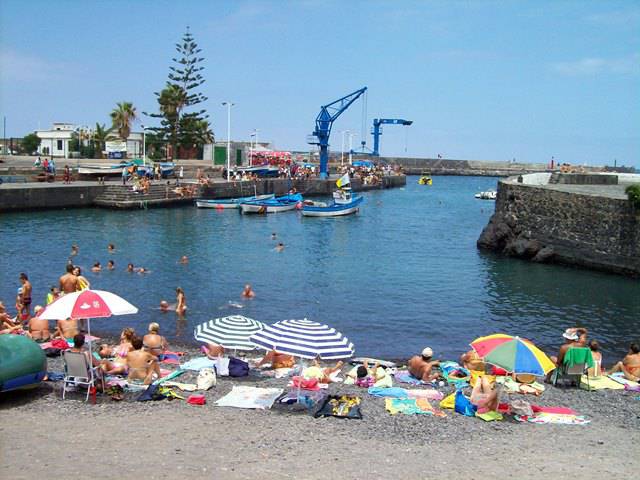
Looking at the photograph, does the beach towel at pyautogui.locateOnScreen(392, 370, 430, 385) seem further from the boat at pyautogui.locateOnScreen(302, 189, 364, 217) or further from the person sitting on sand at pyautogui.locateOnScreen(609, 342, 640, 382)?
the boat at pyautogui.locateOnScreen(302, 189, 364, 217)

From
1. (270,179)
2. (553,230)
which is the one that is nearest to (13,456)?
(553,230)

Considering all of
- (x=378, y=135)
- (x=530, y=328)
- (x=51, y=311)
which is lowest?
(x=530, y=328)

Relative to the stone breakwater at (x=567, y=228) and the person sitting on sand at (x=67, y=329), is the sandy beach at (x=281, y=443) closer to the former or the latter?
the person sitting on sand at (x=67, y=329)

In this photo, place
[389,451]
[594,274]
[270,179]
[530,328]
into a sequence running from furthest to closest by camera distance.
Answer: [270,179] < [594,274] < [530,328] < [389,451]

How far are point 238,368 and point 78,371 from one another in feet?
10.2

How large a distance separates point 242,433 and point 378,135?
408ft

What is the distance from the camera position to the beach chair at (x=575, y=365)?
12.2m

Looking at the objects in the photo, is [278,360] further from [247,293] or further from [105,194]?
[105,194]

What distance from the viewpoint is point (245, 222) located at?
148ft

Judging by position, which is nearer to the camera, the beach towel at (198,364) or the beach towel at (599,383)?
the beach towel at (599,383)

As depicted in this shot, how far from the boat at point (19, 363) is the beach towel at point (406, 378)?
6.41m

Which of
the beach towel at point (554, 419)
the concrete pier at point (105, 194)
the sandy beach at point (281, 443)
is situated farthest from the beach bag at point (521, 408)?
the concrete pier at point (105, 194)

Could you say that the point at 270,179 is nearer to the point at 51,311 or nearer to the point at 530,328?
the point at 530,328

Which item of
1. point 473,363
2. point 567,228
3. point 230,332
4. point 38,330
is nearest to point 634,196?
point 567,228
